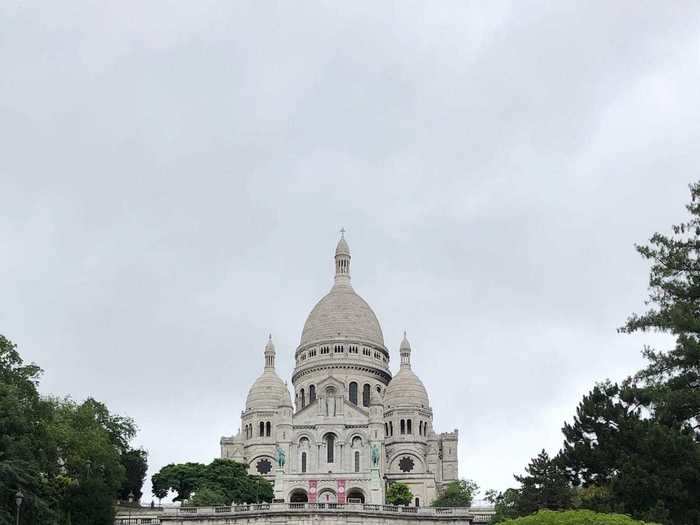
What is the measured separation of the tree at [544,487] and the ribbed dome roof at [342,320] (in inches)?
2932

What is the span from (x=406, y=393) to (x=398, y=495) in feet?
78.2

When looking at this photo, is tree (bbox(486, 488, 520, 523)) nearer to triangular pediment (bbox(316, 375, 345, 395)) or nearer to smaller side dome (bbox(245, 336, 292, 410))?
triangular pediment (bbox(316, 375, 345, 395))

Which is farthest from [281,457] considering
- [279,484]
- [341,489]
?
[341,489]

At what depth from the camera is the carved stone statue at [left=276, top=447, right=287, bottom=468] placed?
400 ft

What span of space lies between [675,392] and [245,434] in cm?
9018

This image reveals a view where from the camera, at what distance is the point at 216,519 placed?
81750 mm

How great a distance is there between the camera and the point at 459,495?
104812 millimetres

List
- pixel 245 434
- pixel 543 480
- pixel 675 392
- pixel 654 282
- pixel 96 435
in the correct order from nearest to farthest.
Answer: pixel 675 392
pixel 654 282
pixel 543 480
pixel 96 435
pixel 245 434

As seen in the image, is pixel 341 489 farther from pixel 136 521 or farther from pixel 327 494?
pixel 136 521

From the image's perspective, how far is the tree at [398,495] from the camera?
364ft

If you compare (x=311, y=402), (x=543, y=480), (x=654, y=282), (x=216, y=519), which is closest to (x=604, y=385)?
(x=543, y=480)

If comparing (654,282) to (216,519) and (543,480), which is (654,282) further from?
(216,519)

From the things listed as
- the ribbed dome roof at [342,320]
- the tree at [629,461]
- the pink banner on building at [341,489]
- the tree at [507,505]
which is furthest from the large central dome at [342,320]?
the tree at [629,461]

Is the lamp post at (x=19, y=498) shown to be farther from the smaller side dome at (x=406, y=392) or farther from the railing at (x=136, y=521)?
the smaller side dome at (x=406, y=392)
